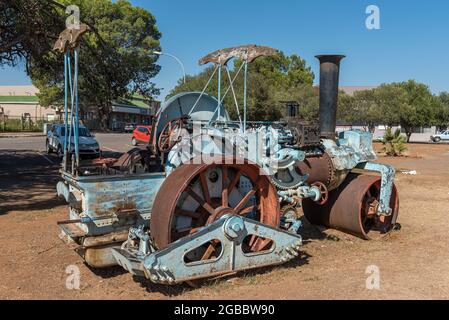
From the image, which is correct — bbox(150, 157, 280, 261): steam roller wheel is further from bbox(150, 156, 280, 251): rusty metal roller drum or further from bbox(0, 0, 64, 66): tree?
bbox(0, 0, 64, 66): tree

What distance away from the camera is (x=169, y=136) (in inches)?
229

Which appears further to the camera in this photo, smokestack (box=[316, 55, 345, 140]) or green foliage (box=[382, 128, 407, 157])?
green foliage (box=[382, 128, 407, 157])

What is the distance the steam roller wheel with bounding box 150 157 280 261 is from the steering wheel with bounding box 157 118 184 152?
828 millimetres

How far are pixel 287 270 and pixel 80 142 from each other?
15.1 meters

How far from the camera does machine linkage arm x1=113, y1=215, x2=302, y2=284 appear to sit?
4.38m

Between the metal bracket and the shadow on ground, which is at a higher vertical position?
the metal bracket

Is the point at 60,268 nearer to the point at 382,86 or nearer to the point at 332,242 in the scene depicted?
the point at 332,242

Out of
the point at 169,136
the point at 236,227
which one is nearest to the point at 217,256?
the point at 236,227

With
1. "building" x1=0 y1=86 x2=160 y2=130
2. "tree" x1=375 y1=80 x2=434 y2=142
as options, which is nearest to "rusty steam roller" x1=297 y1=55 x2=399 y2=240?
"tree" x1=375 y1=80 x2=434 y2=142

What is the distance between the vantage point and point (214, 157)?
195 inches

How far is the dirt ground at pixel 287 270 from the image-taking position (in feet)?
Result: 15.7

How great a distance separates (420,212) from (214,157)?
6.05m

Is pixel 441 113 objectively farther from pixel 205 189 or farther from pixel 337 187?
pixel 205 189

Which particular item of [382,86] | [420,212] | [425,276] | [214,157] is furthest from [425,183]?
[382,86]
